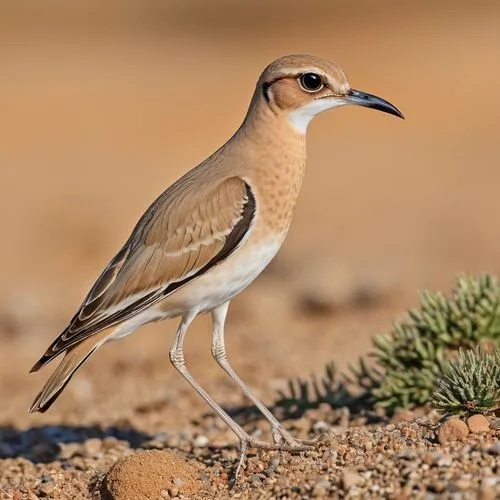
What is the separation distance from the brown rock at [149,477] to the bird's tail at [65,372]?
0.68 meters

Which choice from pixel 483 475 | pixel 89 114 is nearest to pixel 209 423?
pixel 483 475

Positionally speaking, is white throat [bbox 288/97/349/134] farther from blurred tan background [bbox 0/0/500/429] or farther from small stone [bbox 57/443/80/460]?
small stone [bbox 57/443/80/460]

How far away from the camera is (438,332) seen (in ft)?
22.5

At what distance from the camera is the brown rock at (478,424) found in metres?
5.12

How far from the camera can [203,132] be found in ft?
75.4

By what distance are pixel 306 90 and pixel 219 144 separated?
14.6 m

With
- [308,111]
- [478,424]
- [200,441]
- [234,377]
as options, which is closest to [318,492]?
Answer: [478,424]

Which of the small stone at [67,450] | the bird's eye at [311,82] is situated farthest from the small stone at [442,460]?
the small stone at [67,450]

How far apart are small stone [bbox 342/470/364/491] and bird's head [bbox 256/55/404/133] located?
95.8 inches

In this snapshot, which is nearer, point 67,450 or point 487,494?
point 487,494

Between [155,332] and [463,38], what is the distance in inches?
902

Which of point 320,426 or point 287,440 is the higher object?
point 287,440

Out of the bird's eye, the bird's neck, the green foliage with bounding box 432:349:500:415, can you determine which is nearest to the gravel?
the green foliage with bounding box 432:349:500:415

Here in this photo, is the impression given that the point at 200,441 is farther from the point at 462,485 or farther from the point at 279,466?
the point at 462,485
